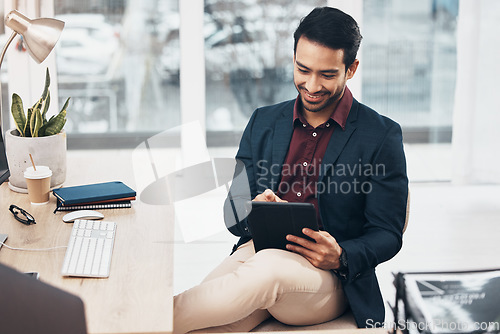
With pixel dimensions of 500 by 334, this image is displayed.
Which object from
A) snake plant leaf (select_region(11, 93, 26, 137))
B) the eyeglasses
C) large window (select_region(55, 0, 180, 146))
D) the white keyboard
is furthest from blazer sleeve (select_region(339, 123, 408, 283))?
large window (select_region(55, 0, 180, 146))

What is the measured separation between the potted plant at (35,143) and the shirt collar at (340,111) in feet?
2.44

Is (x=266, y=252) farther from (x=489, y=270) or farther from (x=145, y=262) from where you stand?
(x=489, y=270)

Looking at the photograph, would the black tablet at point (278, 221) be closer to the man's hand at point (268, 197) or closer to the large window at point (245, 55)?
the man's hand at point (268, 197)

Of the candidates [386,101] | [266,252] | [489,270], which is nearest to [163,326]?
[266,252]

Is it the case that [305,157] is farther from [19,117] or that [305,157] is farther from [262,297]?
[19,117]

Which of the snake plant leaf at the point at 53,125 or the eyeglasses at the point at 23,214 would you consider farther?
the snake plant leaf at the point at 53,125

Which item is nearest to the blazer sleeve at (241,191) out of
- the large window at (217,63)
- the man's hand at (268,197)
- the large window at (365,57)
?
the man's hand at (268,197)

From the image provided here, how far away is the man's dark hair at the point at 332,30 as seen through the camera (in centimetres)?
168

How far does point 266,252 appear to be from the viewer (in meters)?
1.57

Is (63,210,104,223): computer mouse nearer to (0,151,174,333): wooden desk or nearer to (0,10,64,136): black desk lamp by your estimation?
(0,151,174,333): wooden desk

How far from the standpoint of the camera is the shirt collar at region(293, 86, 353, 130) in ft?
5.77

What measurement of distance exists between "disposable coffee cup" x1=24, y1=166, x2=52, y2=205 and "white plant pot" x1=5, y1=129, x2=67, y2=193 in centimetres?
8

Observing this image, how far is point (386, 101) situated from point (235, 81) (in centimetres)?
110

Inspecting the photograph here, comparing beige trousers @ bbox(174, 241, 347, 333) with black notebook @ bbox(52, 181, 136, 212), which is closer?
beige trousers @ bbox(174, 241, 347, 333)
